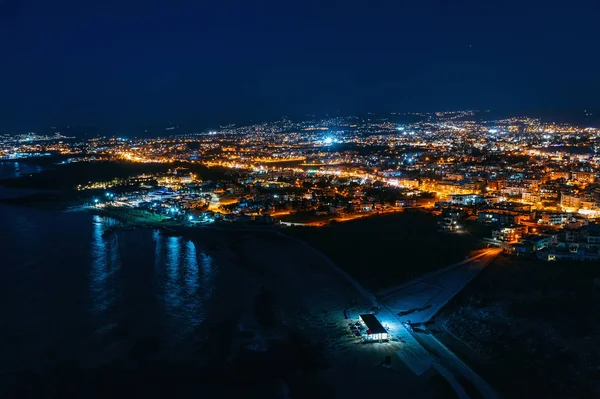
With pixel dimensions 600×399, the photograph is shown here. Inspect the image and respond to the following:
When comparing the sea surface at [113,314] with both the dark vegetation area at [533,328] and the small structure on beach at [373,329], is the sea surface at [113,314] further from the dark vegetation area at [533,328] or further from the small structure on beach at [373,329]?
the dark vegetation area at [533,328]

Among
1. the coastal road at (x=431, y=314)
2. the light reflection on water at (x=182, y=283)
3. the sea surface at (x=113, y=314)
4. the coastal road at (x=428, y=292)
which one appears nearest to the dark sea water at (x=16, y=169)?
the sea surface at (x=113, y=314)

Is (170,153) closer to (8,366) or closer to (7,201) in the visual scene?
(7,201)

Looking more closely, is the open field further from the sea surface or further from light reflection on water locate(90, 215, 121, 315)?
light reflection on water locate(90, 215, 121, 315)

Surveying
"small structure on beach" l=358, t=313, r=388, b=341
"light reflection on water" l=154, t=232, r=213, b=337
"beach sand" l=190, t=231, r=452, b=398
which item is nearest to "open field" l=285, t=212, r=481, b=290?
"beach sand" l=190, t=231, r=452, b=398

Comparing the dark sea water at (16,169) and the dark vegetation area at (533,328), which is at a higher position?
the dark sea water at (16,169)

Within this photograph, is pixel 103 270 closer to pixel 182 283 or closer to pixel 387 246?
pixel 182 283

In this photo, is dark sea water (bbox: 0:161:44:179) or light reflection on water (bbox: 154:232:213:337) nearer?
light reflection on water (bbox: 154:232:213:337)
